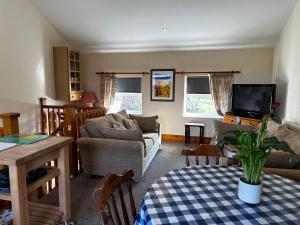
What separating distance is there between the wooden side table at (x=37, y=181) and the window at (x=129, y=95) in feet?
12.8

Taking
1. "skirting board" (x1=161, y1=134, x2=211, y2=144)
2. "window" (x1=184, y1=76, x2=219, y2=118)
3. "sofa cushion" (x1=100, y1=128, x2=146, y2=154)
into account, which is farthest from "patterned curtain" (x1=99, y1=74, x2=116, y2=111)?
"sofa cushion" (x1=100, y1=128, x2=146, y2=154)

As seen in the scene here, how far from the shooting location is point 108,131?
336cm

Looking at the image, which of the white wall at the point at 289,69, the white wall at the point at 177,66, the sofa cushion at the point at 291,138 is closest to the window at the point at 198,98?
the white wall at the point at 177,66

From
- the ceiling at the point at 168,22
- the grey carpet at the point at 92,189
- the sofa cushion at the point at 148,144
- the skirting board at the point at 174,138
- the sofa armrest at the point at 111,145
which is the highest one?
the ceiling at the point at 168,22

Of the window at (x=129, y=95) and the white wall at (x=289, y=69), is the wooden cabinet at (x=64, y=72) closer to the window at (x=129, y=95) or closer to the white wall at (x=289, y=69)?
the window at (x=129, y=95)

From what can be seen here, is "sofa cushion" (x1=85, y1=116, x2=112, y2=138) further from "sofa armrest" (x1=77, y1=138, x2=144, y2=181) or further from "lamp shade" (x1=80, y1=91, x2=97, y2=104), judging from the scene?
"lamp shade" (x1=80, y1=91, x2=97, y2=104)

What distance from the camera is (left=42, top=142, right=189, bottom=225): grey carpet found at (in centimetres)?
242

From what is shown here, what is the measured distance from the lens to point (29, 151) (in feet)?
5.73

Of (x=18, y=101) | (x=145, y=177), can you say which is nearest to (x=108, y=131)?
(x=145, y=177)

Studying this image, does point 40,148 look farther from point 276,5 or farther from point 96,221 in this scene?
point 276,5

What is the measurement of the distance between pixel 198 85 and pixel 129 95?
6.30ft

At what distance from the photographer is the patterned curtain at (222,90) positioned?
16.9 ft

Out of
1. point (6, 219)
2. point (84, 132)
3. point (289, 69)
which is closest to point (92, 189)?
point (84, 132)

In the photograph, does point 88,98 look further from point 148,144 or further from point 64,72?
point 148,144
